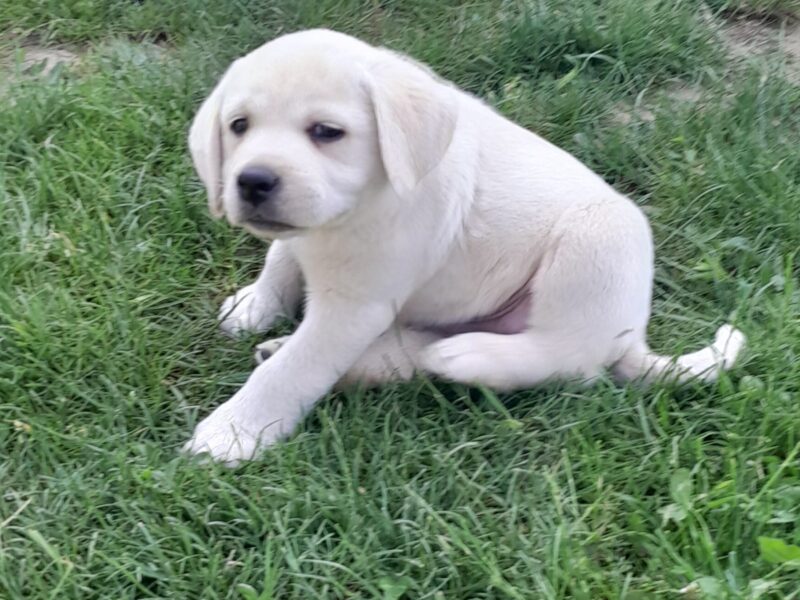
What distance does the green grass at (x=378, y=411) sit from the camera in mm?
2531

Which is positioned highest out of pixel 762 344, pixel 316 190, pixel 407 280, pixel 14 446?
pixel 316 190

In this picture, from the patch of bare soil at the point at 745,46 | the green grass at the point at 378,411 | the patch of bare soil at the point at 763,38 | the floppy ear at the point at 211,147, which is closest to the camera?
the green grass at the point at 378,411

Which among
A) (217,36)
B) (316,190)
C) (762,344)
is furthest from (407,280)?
(217,36)

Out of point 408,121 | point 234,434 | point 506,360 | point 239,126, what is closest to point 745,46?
point 506,360

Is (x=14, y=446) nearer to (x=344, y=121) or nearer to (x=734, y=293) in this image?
(x=344, y=121)

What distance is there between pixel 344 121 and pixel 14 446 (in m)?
1.36

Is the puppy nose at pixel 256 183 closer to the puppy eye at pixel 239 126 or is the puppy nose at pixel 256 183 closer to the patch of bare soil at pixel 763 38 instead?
the puppy eye at pixel 239 126

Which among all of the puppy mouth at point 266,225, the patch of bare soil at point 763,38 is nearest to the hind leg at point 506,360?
the puppy mouth at point 266,225

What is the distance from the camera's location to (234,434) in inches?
111

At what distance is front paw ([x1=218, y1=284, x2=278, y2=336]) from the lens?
3.33m

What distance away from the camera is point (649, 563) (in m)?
2.53

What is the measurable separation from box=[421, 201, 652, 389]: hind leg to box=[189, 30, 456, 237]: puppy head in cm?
59

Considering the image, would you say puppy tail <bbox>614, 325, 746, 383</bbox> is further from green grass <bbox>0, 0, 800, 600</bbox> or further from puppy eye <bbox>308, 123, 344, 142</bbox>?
puppy eye <bbox>308, 123, 344, 142</bbox>

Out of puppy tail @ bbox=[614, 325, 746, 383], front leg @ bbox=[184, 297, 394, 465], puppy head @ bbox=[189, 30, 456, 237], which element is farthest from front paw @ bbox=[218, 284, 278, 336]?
puppy tail @ bbox=[614, 325, 746, 383]
